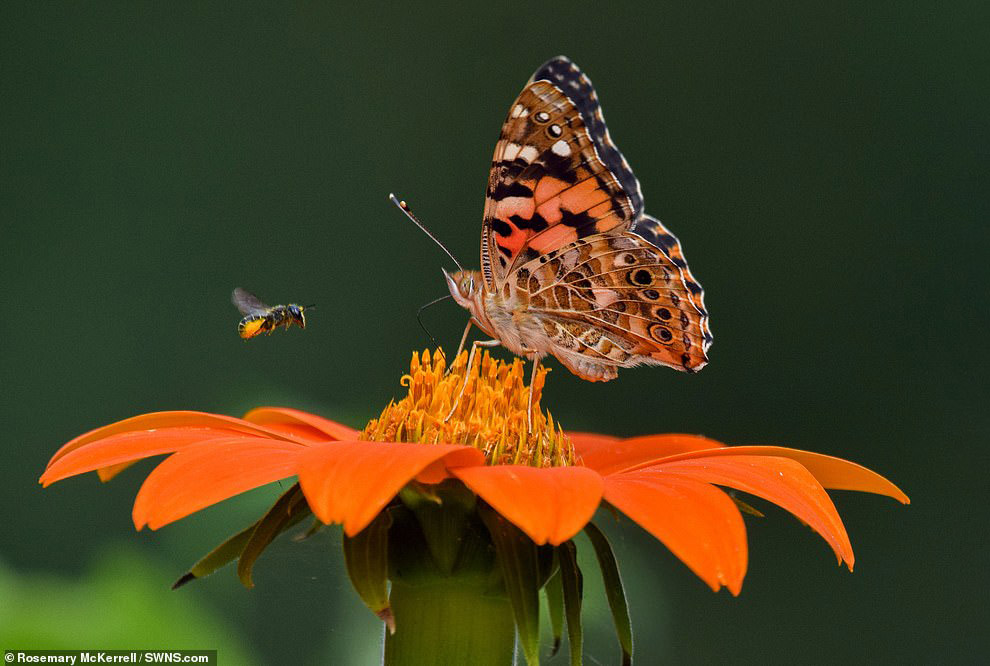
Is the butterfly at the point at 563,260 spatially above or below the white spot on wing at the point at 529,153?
below

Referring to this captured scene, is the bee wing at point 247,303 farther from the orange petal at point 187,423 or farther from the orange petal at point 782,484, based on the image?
the orange petal at point 782,484

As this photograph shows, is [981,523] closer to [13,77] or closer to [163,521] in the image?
[163,521]

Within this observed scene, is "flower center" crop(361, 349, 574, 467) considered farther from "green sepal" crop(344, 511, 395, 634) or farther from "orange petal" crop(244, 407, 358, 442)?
"green sepal" crop(344, 511, 395, 634)

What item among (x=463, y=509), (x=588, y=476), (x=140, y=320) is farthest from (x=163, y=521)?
(x=140, y=320)

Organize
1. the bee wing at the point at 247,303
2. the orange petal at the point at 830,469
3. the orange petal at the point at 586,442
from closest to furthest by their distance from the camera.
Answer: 1. the orange petal at the point at 830,469
2. the orange petal at the point at 586,442
3. the bee wing at the point at 247,303

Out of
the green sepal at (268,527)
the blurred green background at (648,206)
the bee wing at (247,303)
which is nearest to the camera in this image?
the green sepal at (268,527)

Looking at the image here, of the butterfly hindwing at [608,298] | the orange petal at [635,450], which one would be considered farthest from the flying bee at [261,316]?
the orange petal at [635,450]

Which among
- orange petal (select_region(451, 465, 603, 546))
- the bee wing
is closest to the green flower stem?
orange petal (select_region(451, 465, 603, 546))
